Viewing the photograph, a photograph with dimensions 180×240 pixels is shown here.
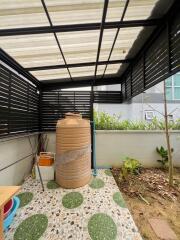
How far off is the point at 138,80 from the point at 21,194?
10.4 feet

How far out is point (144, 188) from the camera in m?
3.00

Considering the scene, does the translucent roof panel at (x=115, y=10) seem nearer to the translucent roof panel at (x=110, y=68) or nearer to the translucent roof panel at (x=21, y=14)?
the translucent roof panel at (x=21, y=14)

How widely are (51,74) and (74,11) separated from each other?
210cm

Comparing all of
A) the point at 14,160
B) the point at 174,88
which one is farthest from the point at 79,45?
the point at 174,88

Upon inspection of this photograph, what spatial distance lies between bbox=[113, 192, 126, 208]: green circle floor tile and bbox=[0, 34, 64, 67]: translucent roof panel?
2.71m

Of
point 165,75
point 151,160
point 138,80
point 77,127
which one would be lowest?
point 151,160

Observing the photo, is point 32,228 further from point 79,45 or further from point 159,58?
point 159,58

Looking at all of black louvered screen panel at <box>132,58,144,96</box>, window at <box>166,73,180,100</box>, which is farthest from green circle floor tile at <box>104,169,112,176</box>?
window at <box>166,73,180,100</box>

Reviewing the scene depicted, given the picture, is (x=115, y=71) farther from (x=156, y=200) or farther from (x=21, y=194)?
(x=21, y=194)

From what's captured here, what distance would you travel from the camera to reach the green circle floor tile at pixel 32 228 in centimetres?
175

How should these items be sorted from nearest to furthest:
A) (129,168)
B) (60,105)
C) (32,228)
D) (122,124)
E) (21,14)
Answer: (21,14), (32,228), (129,168), (60,105), (122,124)

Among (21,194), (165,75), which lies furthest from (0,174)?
(165,75)

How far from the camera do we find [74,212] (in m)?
2.21

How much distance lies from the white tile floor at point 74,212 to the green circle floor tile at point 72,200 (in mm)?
61
